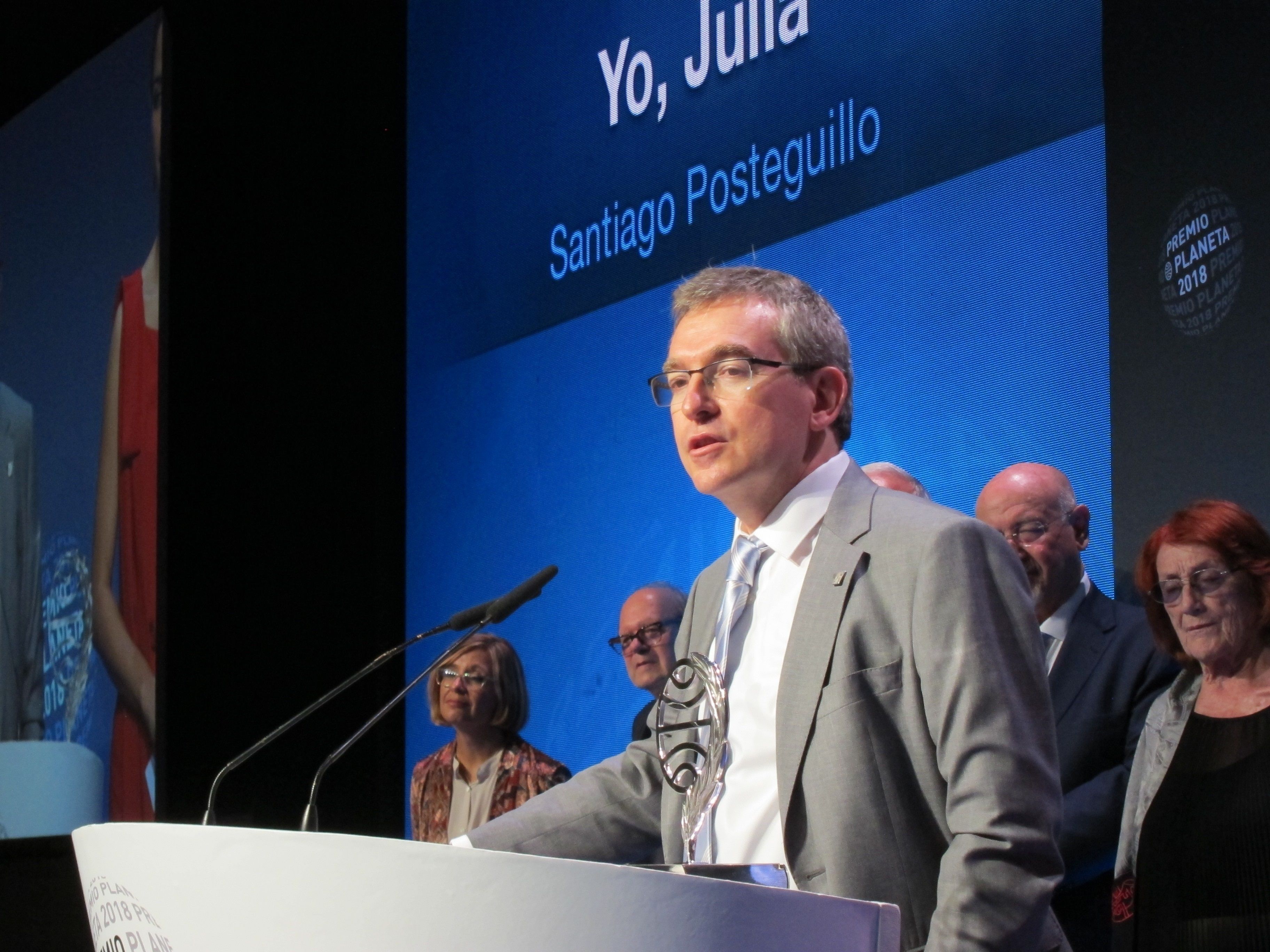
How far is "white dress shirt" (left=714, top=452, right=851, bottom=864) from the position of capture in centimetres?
187

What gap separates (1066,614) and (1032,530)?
176 millimetres

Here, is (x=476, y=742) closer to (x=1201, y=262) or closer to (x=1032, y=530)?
(x=1032, y=530)

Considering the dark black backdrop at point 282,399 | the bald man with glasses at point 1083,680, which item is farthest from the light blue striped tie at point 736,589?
the dark black backdrop at point 282,399

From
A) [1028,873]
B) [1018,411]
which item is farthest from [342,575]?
[1028,873]

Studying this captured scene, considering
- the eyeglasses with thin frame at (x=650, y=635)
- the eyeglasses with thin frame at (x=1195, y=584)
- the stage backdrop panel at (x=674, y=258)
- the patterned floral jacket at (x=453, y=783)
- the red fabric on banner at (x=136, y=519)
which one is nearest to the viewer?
the eyeglasses with thin frame at (x=1195, y=584)

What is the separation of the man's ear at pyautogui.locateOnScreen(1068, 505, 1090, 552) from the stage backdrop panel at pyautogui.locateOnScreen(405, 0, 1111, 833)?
22mm

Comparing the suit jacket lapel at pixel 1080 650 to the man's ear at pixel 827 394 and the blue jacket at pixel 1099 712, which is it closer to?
the blue jacket at pixel 1099 712

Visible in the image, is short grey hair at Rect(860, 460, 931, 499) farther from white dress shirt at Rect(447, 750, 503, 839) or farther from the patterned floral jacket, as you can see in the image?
white dress shirt at Rect(447, 750, 503, 839)

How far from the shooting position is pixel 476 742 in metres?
4.13

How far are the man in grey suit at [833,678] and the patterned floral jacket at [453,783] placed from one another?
1.78 metres

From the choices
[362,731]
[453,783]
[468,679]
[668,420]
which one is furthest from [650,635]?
[362,731]

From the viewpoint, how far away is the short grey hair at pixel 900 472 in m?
3.09

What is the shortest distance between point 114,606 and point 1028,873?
13.0 ft

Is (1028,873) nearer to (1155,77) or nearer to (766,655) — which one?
(766,655)
